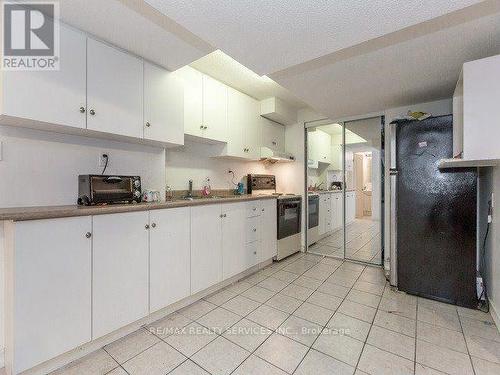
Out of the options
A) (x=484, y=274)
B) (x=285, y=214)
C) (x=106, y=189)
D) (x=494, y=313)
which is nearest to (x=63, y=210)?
(x=106, y=189)

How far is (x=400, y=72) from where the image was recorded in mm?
2047

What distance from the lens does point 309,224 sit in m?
3.98

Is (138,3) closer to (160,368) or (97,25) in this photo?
(97,25)

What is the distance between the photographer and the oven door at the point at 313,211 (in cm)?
401

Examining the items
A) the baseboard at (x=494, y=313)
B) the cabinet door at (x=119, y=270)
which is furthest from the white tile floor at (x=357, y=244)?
the cabinet door at (x=119, y=270)

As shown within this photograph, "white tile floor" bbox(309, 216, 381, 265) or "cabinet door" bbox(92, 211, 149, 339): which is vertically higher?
"cabinet door" bbox(92, 211, 149, 339)

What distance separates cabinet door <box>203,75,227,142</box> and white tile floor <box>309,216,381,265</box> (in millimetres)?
2525

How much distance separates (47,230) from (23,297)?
369 mm

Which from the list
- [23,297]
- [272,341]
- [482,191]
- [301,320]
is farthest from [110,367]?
[482,191]

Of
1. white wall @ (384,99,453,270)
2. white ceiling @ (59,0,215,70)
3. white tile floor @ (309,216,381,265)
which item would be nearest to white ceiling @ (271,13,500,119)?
white wall @ (384,99,453,270)

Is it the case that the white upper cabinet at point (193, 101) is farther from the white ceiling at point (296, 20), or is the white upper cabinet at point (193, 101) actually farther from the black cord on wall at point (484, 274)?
the black cord on wall at point (484, 274)

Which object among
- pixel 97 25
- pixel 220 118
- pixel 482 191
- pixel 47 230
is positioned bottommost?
pixel 47 230

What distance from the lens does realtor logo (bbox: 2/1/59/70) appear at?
1.36 metres

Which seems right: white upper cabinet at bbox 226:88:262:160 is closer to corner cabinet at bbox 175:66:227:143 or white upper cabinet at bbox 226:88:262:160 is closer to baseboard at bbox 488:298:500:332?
corner cabinet at bbox 175:66:227:143
